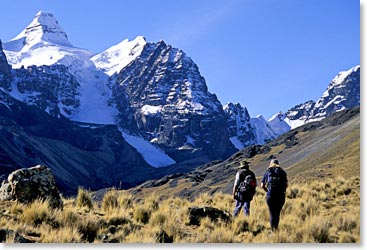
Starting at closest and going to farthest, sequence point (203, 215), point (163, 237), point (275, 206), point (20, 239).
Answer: point (20, 239)
point (163, 237)
point (275, 206)
point (203, 215)

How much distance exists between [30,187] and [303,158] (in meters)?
51.4

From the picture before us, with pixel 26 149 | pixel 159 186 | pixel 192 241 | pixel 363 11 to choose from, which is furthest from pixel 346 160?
pixel 26 149

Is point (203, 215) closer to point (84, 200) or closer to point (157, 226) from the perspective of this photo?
point (157, 226)

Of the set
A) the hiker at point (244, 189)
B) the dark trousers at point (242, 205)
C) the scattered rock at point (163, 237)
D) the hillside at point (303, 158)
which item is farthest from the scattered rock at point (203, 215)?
the hillside at point (303, 158)

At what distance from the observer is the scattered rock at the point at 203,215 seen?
10906 millimetres

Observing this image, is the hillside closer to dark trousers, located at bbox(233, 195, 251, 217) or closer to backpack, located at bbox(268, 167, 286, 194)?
dark trousers, located at bbox(233, 195, 251, 217)

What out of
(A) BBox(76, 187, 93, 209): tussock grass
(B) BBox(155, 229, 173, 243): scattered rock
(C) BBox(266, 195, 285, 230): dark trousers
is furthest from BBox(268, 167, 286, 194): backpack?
(A) BBox(76, 187, 93, 209): tussock grass

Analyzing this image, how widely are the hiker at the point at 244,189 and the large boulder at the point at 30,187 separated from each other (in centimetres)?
413

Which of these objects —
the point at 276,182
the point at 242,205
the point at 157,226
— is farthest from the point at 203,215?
the point at 276,182

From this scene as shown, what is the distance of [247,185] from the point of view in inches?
478

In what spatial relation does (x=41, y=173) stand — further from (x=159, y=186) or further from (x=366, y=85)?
(x=159, y=186)

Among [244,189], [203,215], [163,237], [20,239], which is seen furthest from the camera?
[244,189]

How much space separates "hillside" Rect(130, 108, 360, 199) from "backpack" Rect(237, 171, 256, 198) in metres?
4.84

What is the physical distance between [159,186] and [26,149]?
9336 cm
